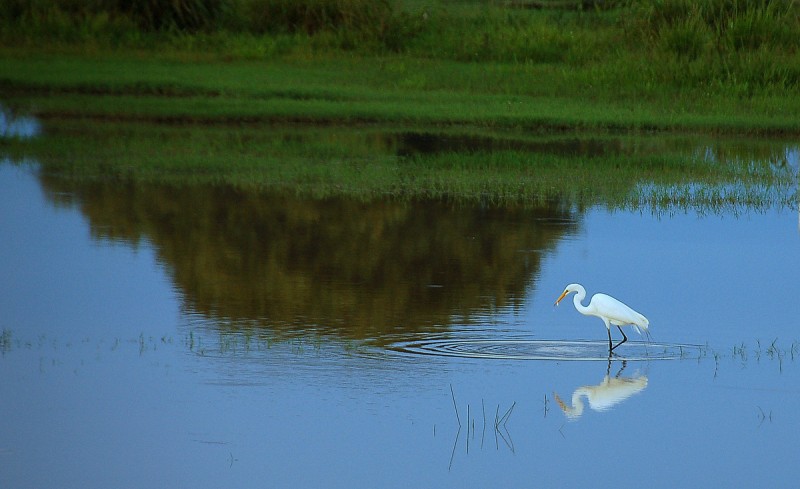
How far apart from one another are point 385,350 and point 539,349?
3.23 feet

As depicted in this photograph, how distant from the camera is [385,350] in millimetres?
9156

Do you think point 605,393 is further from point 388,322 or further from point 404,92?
point 404,92

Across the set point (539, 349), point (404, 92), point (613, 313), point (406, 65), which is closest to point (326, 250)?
point (539, 349)

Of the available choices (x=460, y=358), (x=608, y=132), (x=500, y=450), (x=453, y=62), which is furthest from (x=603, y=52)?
(x=500, y=450)

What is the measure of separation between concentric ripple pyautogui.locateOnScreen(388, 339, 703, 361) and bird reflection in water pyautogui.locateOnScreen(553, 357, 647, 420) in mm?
483

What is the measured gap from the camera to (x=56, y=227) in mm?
13906

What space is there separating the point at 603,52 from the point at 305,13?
583 cm

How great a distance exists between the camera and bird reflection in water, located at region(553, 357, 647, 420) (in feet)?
26.3

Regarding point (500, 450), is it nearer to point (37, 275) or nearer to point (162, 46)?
point (37, 275)

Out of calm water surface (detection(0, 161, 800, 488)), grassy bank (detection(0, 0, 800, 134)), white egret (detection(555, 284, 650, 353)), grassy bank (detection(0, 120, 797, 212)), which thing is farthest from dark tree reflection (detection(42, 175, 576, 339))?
grassy bank (detection(0, 0, 800, 134))

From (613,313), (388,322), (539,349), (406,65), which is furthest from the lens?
(406,65)

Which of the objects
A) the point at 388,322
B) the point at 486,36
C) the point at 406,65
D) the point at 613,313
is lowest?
the point at 388,322

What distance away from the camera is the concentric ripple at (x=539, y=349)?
30.2 ft

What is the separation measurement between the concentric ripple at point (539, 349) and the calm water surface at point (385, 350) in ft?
0.08
